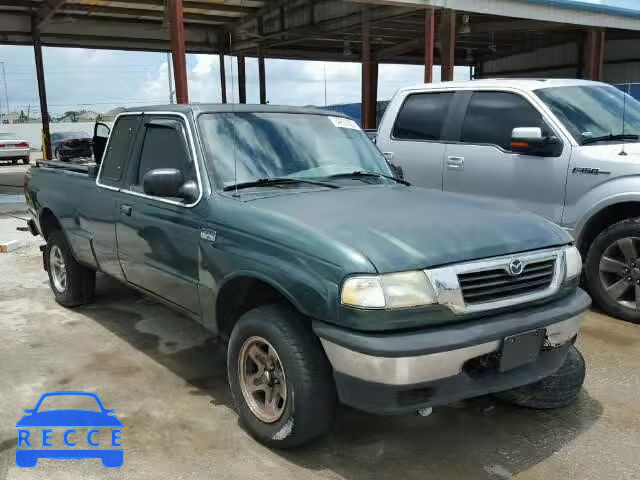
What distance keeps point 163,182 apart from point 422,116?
375 cm

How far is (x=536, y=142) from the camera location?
5.37 m

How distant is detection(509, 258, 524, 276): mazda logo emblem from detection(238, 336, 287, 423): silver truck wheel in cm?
122

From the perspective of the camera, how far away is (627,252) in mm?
5039

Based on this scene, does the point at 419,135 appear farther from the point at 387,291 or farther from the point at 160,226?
the point at 387,291

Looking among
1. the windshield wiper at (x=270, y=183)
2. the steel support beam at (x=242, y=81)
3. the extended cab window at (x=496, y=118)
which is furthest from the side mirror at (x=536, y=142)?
the steel support beam at (x=242, y=81)

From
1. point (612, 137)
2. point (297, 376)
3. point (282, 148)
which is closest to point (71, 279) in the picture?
point (282, 148)

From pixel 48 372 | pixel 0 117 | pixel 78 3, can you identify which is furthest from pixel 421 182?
pixel 0 117

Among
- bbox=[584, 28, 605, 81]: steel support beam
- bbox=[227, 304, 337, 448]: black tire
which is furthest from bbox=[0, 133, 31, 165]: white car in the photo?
bbox=[227, 304, 337, 448]: black tire

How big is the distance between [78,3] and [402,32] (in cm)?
1249

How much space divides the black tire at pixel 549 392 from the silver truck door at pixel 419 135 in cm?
300

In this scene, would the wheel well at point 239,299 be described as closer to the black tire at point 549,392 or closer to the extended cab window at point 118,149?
the black tire at point 549,392

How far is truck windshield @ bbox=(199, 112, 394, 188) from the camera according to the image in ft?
12.3

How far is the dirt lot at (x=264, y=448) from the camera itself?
3037 millimetres

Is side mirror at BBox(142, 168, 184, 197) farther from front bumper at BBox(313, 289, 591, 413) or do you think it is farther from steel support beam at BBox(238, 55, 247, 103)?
steel support beam at BBox(238, 55, 247, 103)
